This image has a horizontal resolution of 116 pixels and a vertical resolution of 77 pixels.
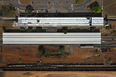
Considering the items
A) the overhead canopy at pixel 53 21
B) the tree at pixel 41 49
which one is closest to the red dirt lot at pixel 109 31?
the overhead canopy at pixel 53 21

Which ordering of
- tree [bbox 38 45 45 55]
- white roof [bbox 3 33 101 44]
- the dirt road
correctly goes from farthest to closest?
1. the dirt road
2. white roof [bbox 3 33 101 44]
3. tree [bbox 38 45 45 55]

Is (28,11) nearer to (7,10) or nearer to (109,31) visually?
(7,10)

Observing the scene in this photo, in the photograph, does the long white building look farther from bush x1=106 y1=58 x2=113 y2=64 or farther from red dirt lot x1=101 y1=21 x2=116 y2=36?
bush x1=106 y1=58 x2=113 y2=64

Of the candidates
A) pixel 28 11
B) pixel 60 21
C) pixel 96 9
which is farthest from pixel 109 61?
pixel 28 11

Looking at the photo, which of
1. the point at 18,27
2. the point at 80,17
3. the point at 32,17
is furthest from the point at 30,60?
the point at 80,17

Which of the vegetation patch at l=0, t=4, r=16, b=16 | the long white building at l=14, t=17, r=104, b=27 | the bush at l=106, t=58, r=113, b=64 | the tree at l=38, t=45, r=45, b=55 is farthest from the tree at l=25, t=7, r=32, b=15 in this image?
the bush at l=106, t=58, r=113, b=64

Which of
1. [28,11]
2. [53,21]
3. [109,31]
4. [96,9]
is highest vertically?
[96,9]
